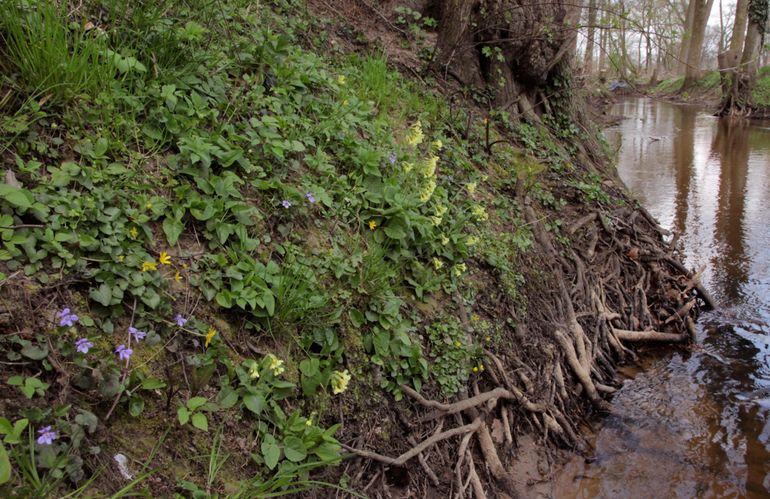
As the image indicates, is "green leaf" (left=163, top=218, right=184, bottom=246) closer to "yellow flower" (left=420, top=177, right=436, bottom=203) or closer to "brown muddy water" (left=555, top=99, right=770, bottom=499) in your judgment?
"yellow flower" (left=420, top=177, right=436, bottom=203)

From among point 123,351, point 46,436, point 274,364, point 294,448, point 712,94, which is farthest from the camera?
point 712,94

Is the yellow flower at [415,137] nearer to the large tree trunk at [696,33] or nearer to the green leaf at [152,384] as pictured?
the green leaf at [152,384]

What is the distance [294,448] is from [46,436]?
861 millimetres

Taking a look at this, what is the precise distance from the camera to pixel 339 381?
2338 mm

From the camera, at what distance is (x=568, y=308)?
162 inches

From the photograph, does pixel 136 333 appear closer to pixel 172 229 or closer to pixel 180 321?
pixel 180 321

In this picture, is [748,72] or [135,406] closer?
[135,406]

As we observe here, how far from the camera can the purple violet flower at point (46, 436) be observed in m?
1.48

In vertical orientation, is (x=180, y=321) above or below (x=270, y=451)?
above

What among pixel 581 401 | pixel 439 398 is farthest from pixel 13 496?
pixel 581 401

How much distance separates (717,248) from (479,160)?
4.13m

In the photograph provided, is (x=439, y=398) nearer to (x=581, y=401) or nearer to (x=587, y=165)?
(x=581, y=401)

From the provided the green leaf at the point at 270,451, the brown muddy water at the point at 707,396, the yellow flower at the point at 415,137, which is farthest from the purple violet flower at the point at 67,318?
the brown muddy water at the point at 707,396

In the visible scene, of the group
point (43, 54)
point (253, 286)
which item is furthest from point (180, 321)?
point (43, 54)
